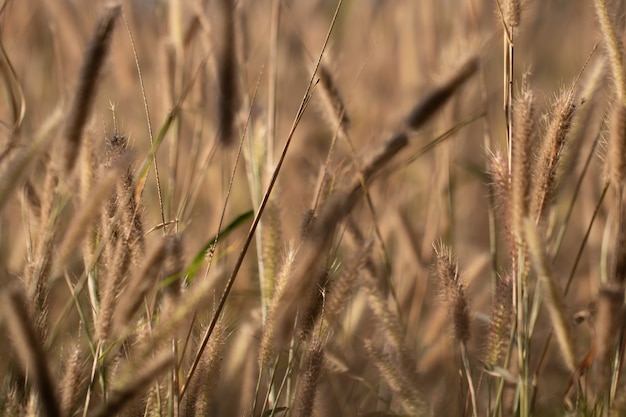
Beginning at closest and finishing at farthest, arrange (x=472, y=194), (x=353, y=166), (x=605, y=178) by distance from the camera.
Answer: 1. (x=605, y=178)
2. (x=353, y=166)
3. (x=472, y=194)

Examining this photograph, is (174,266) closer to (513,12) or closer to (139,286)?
(139,286)

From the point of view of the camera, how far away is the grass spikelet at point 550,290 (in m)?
0.81

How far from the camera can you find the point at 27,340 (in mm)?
648

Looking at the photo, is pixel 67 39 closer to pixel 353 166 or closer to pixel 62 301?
pixel 62 301

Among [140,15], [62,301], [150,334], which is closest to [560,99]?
[150,334]

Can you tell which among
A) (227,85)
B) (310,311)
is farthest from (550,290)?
(227,85)

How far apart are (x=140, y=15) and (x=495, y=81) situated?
1373mm

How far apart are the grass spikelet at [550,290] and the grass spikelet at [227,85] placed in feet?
2.16

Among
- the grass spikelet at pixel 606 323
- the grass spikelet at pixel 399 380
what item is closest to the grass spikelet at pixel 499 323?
the grass spikelet at pixel 399 380

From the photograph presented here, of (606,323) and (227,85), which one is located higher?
(227,85)

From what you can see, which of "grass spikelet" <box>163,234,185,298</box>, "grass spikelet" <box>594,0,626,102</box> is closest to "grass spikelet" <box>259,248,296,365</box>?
"grass spikelet" <box>163,234,185,298</box>

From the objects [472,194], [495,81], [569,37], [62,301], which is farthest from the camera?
[569,37]

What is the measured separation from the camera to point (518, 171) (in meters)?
0.97

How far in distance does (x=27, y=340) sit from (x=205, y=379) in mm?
369
